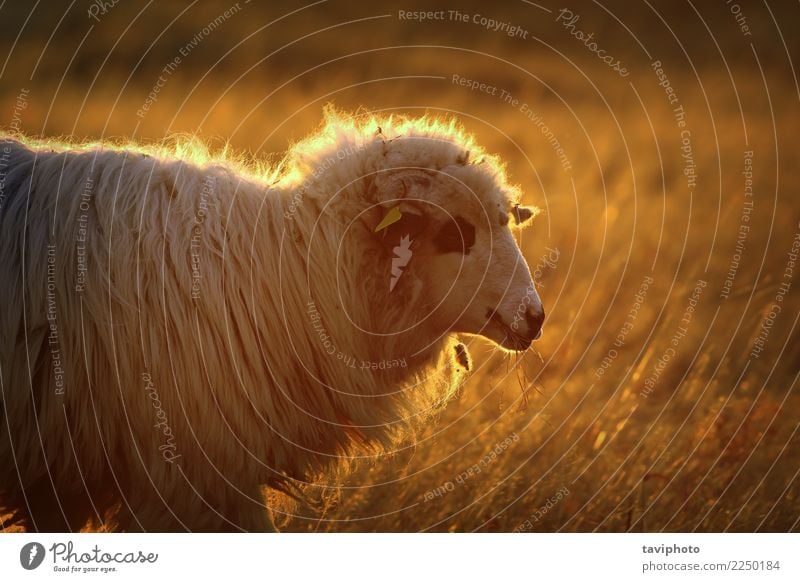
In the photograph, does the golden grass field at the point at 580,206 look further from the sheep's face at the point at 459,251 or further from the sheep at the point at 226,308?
the sheep's face at the point at 459,251

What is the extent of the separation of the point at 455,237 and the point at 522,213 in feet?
1.84

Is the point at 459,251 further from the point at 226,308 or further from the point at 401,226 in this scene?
the point at 226,308

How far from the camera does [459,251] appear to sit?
456 cm

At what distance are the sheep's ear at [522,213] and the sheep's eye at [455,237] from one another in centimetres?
42

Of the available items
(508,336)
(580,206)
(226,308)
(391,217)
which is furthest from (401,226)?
(580,206)

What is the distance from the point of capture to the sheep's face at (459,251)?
4.53 metres

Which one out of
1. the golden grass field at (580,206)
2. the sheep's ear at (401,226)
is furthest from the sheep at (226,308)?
the golden grass field at (580,206)

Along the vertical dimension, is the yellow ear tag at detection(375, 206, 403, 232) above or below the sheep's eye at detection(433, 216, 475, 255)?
above

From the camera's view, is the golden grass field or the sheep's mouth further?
the golden grass field

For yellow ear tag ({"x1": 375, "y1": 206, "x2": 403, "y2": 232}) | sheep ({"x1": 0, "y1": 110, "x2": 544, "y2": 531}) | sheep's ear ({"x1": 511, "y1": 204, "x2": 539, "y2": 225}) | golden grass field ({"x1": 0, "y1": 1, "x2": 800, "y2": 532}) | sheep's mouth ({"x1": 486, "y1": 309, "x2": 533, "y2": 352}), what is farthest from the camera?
golden grass field ({"x1": 0, "y1": 1, "x2": 800, "y2": 532})

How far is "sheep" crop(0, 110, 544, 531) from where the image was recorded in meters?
4.23

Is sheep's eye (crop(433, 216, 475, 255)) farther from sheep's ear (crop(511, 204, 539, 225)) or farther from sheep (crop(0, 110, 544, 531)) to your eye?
sheep's ear (crop(511, 204, 539, 225))

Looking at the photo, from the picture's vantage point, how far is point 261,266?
4531mm

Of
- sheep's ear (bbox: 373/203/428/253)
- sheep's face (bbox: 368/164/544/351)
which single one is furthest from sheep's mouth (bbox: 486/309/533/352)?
sheep's ear (bbox: 373/203/428/253)
